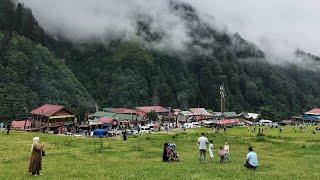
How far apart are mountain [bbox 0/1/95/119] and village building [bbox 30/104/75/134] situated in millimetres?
23724

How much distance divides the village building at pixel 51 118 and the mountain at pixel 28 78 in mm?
23724

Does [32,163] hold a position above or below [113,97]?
below

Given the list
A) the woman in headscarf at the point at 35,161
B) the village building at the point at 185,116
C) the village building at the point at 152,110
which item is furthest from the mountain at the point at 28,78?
the woman in headscarf at the point at 35,161

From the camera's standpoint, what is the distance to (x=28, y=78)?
6063 inches

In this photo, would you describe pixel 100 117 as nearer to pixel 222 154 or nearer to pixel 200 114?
pixel 200 114

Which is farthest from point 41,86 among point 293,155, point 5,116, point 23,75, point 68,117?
point 293,155

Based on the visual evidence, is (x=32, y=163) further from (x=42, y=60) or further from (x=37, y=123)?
(x=42, y=60)

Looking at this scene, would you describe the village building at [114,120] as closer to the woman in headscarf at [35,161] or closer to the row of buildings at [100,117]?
the row of buildings at [100,117]

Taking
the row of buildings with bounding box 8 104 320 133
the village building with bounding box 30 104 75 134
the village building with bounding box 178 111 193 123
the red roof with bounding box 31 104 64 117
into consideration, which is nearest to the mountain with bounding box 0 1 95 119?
the row of buildings with bounding box 8 104 320 133

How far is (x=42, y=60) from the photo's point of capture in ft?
558

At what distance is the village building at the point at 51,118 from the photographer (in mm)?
97950

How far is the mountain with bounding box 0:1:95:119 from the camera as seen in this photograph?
13475 cm

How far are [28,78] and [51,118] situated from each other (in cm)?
6057

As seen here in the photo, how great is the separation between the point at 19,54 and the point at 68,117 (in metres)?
68.4
